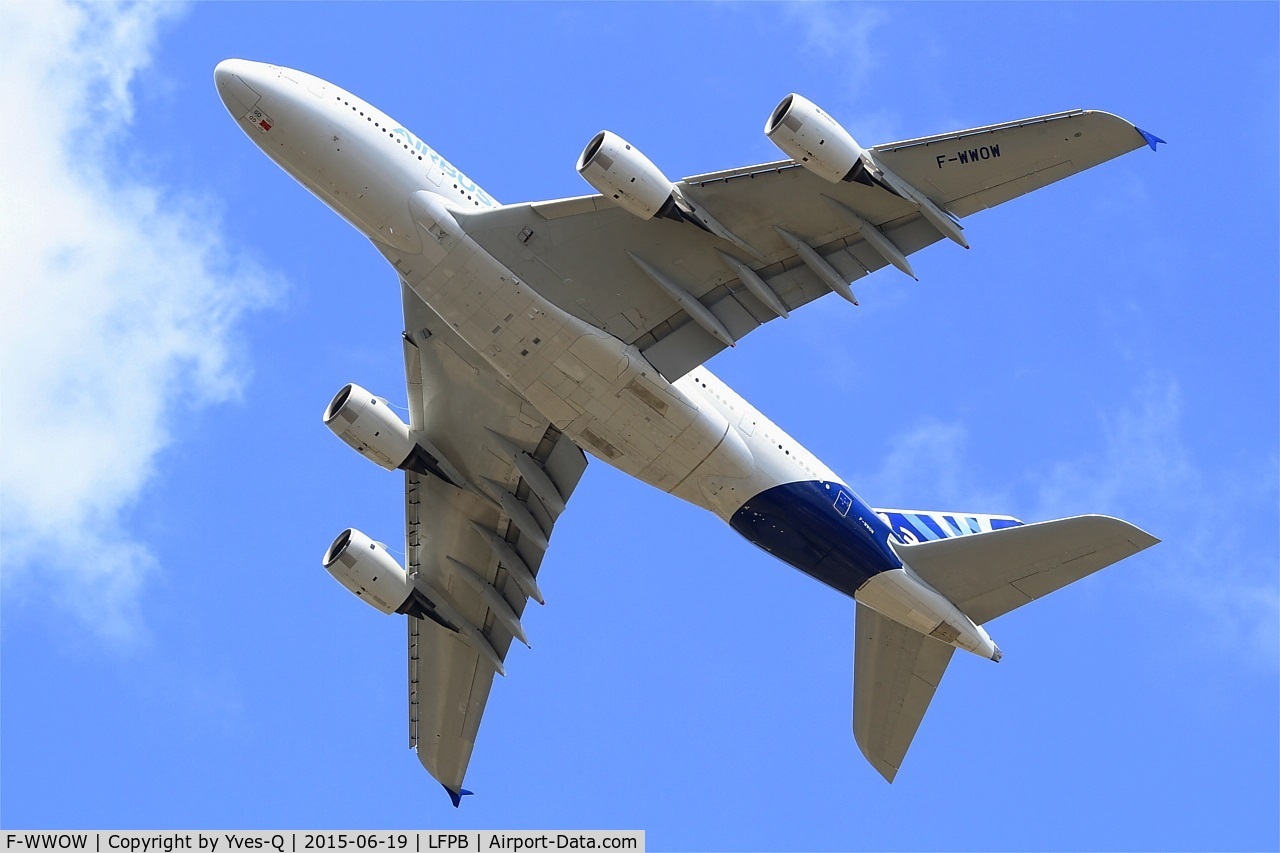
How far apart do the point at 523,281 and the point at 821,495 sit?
7.51 m

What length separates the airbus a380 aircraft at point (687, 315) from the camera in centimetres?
3033

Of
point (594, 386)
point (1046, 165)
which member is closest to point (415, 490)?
point (594, 386)

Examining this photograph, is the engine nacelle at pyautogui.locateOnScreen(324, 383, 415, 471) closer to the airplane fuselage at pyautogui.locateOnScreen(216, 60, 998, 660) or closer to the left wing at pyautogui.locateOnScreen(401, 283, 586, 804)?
the left wing at pyautogui.locateOnScreen(401, 283, 586, 804)

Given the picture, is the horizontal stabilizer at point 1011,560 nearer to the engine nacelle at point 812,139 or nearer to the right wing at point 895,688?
the right wing at point 895,688

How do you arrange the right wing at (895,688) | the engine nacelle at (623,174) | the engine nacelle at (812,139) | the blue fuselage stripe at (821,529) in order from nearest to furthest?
the engine nacelle at (812,139) → the engine nacelle at (623,174) → the blue fuselage stripe at (821,529) → the right wing at (895,688)

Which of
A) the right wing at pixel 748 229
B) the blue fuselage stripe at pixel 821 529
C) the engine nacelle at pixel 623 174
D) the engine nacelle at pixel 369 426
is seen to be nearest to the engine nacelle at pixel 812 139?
the right wing at pixel 748 229

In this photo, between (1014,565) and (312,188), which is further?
(1014,565)

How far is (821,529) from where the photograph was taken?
112 feet

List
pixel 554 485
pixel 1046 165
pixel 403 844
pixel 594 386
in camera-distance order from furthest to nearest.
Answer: pixel 554 485 < pixel 594 386 < pixel 1046 165 < pixel 403 844

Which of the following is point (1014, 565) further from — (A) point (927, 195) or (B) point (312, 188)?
(B) point (312, 188)

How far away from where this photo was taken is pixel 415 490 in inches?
1487

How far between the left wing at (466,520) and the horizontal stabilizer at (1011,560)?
26.4 ft

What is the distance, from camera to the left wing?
1416 inches

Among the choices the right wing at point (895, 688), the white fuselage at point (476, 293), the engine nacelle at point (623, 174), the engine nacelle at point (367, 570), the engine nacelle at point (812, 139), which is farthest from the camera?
the engine nacelle at point (367, 570)
